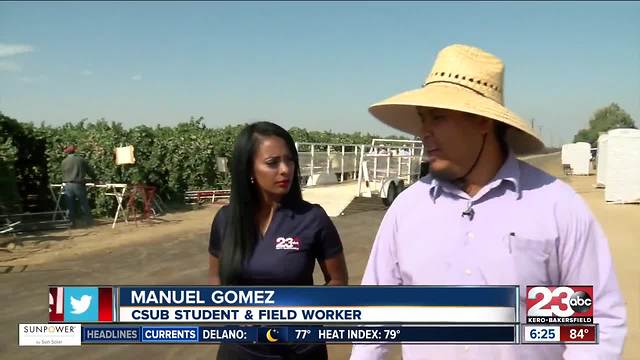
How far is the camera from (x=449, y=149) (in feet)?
5.97

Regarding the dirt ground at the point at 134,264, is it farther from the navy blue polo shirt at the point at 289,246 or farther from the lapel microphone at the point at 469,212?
the lapel microphone at the point at 469,212

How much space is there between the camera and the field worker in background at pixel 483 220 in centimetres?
163

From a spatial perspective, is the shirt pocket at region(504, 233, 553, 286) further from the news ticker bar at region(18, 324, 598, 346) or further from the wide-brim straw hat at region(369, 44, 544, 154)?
the wide-brim straw hat at region(369, 44, 544, 154)

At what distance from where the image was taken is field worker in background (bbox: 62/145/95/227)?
12453 millimetres

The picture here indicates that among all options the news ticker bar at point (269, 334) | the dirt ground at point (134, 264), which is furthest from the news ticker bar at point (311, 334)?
the dirt ground at point (134, 264)

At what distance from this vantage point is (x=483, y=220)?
1717mm

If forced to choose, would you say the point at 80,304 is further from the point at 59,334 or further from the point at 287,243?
the point at 287,243

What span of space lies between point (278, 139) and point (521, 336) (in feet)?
4.49

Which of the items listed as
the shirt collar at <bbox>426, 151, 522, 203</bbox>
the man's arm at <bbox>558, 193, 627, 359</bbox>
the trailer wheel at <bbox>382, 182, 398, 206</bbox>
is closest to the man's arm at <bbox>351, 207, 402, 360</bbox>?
the shirt collar at <bbox>426, 151, 522, 203</bbox>

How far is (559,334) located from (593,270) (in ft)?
0.86

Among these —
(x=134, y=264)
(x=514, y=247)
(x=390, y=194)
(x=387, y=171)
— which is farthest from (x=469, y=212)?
(x=387, y=171)

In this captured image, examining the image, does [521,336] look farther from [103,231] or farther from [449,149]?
[103,231]

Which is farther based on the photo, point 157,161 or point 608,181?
point 608,181

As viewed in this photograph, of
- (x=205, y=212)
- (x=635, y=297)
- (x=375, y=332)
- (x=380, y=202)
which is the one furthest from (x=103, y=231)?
(x=375, y=332)
